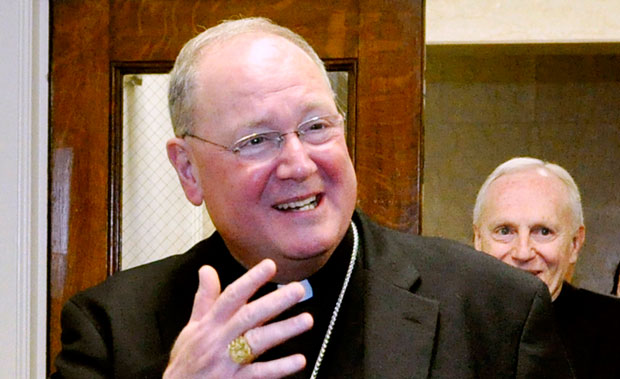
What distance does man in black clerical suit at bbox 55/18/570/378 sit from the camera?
137 centimetres

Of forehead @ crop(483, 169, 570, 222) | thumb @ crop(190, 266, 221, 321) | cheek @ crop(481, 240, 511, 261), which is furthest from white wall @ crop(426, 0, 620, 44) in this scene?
thumb @ crop(190, 266, 221, 321)

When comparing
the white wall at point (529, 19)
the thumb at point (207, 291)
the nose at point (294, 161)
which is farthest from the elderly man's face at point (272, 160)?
the white wall at point (529, 19)

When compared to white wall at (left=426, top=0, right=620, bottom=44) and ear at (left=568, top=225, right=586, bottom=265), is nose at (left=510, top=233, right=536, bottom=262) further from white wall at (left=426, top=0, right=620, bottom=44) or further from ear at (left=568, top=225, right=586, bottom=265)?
white wall at (left=426, top=0, right=620, bottom=44)

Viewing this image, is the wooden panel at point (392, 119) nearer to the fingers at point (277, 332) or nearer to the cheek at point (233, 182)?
the cheek at point (233, 182)

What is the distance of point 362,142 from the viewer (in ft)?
7.26

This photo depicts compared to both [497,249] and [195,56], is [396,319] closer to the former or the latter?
[195,56]

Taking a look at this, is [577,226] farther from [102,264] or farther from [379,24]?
[102,264]

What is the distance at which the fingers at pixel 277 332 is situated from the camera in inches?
42.6

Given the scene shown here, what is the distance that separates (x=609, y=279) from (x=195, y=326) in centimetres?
432

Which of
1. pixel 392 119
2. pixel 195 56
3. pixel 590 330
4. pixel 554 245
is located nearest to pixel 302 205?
pixel 195 56

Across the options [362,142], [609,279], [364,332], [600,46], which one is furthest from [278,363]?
[609,279]

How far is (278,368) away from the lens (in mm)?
1092

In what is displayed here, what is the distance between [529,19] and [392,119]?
139 centimetres

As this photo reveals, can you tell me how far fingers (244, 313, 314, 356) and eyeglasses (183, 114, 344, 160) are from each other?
356 millimetres
